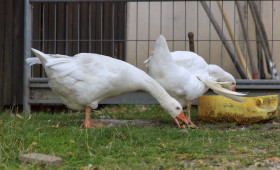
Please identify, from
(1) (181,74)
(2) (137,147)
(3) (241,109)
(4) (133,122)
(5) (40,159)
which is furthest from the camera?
(4) (133,122)

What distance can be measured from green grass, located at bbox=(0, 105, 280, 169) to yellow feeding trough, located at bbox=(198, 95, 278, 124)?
935 mm

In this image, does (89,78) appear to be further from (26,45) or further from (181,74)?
(26,45)

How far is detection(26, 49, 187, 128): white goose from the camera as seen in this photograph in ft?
16.2

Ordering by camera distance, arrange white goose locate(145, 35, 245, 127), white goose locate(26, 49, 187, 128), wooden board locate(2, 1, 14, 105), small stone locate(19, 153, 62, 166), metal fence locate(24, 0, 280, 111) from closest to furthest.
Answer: small stone locate(19, 153, 62, 166)
white goose locate(26, 49, 187, 128)
white goose locate(145, 35, 245, 127)
wooden board locate(2, 1, 14, 105)
metal fence locate(24, 0, 280, 111)

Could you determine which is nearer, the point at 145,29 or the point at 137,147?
the point at 137,147

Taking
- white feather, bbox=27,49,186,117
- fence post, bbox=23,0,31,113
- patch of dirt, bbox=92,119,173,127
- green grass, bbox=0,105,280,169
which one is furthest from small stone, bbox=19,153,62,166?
fence post, bbox=23,0,31,113

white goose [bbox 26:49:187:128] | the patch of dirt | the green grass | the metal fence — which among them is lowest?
the patch of dirt

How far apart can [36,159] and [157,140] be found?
1.38 meters

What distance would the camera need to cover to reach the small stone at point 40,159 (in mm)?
→ 3279

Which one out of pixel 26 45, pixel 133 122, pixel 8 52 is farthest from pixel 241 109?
pixel 8 52

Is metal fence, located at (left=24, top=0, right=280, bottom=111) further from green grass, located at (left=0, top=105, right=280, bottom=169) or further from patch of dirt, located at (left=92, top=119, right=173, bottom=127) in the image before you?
green grass, located at (left=0, top=105, right=280, bottom=169)

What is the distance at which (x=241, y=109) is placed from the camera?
5.75 m

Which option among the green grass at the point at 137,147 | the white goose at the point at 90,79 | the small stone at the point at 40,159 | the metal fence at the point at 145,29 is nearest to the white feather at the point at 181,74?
the white goose at the point at 90,79

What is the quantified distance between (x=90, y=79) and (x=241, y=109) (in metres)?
2.18
